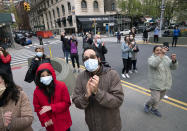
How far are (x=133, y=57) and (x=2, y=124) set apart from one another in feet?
18.2

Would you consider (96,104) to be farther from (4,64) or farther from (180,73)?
(180,73)

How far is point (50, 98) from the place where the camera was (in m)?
2.23

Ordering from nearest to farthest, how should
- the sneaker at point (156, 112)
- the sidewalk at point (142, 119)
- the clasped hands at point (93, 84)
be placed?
the clasped hands at point (93, 84) → the sidewalk at point (142, 119) → the sneaker at point (156, 112)

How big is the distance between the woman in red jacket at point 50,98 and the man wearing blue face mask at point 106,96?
20.5 inches

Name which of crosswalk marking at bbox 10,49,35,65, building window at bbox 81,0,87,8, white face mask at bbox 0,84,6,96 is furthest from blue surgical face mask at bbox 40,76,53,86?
building window at bbox 81,0,87,8

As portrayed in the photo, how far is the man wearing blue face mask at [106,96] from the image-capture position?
1.69m

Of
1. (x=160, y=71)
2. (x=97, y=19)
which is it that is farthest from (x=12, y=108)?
(x=97, y=19)

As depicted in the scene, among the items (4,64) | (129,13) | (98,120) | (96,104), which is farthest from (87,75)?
(129,13)

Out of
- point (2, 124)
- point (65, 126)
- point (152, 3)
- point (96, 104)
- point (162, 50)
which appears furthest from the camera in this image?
point (152, 3)

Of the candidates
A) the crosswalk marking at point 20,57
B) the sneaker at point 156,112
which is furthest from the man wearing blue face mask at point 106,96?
the crosswalk marking at point 20,57

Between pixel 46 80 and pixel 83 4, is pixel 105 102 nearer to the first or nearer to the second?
pixel 46 80

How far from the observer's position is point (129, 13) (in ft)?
113

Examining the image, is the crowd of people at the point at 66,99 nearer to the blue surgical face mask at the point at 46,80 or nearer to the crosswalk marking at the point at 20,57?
the blue surgical face mask at the point at 46,80

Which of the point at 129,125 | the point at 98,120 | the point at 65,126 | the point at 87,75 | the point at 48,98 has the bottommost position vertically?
the point at 129,125
